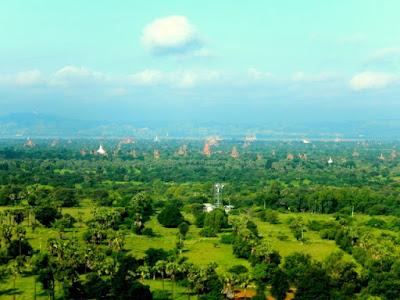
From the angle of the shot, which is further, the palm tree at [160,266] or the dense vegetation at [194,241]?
the palm tree at [160,266]

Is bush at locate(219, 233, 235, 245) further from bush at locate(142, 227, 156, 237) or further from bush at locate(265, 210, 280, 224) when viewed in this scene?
bush at locate(265, 210, 280, 224)

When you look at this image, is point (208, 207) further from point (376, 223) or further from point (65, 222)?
point (65, 222)

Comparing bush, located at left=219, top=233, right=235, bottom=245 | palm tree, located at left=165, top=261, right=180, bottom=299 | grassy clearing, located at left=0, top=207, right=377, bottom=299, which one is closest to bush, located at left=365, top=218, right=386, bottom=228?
grassy clearing, located at left=0, top=207, right=377, bottom=299

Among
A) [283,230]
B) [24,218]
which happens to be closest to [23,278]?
[24,218]

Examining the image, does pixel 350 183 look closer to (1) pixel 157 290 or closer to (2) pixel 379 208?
(2) pixel 379 208

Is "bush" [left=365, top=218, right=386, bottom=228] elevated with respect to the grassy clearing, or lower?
elevated

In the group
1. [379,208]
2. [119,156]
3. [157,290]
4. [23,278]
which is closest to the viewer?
[157,290]

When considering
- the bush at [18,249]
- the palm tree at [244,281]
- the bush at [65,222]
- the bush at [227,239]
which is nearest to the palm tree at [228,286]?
the palm tree at [244,281]

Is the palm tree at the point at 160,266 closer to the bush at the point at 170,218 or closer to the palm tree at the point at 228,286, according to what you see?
the palm tree at the point at 228,286
